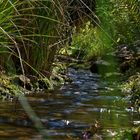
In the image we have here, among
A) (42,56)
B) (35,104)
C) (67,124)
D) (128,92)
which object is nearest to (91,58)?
(128,92)

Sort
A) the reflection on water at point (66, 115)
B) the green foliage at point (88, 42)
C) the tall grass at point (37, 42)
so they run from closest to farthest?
the reflection on water at point (66, 115) < the green foliage at point (88, 42) < the tall grass at point (37, 42)

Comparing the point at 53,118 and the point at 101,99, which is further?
the point at 101,99

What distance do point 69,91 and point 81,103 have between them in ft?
2.59

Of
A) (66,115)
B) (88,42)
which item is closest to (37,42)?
(88,42)

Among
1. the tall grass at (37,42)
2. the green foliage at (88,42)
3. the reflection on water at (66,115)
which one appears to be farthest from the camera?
the tall grass at (37,42)

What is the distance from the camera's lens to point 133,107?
417cm

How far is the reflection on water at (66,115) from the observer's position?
2852 mm

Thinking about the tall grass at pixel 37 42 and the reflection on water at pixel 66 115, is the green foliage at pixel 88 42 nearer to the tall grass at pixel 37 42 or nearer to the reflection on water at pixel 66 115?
the tall grass at pixel 37 42

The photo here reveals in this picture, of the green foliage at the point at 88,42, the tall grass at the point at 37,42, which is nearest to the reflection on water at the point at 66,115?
the tall grass at the point at 37,42

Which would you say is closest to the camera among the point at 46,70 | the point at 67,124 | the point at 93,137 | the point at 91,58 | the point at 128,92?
the point at 93,137

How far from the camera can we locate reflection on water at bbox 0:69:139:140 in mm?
2852

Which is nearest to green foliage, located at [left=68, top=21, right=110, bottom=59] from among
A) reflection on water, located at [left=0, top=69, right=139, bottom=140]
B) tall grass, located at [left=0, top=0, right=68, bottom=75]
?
tall grass, located at [left=0, top=0, right=68, bottom=75]

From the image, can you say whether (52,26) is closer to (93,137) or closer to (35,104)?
(35,104)

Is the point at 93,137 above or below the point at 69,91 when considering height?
below
